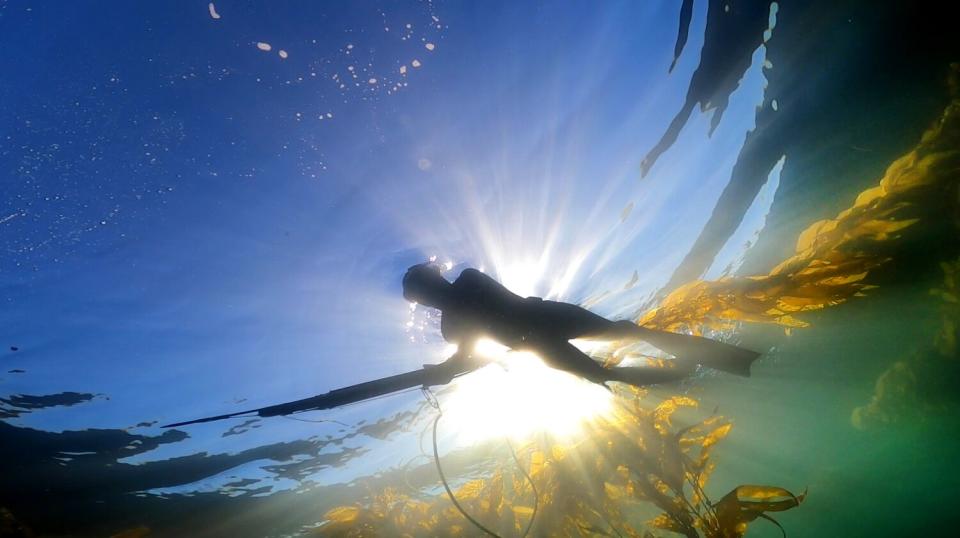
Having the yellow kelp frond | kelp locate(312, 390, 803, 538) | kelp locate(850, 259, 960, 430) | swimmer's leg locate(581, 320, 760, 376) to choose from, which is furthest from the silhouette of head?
kelp locate(850, 259, 960, 430)

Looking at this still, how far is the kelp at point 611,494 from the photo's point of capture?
195 inches

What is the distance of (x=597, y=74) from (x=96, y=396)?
1454 cm

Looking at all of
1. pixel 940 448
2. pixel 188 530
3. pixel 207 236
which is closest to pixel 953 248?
pixel 207 236

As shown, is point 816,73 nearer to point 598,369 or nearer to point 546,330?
point 598,369

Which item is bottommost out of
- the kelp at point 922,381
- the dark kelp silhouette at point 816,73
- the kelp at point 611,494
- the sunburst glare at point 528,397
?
the kelp at point 922,381

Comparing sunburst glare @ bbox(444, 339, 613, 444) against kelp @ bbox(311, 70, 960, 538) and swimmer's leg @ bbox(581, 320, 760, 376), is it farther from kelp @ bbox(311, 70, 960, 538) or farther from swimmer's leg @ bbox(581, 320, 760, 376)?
swimmer's leg @ bbox(581, 320, 760, 376)

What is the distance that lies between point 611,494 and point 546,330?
627 cm

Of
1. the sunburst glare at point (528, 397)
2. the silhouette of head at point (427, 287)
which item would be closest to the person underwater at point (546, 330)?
the silhouette of head at point (427, 287)

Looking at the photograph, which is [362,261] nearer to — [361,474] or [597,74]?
[597,74]

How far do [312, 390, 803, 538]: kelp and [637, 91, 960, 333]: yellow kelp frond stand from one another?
2.14 metres

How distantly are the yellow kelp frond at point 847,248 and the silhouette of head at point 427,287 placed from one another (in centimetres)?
439

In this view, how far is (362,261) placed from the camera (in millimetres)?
7707

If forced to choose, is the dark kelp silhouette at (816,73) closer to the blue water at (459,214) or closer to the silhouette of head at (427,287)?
the blue water at (459,214)

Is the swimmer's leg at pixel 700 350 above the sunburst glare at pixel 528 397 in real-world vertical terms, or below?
above
